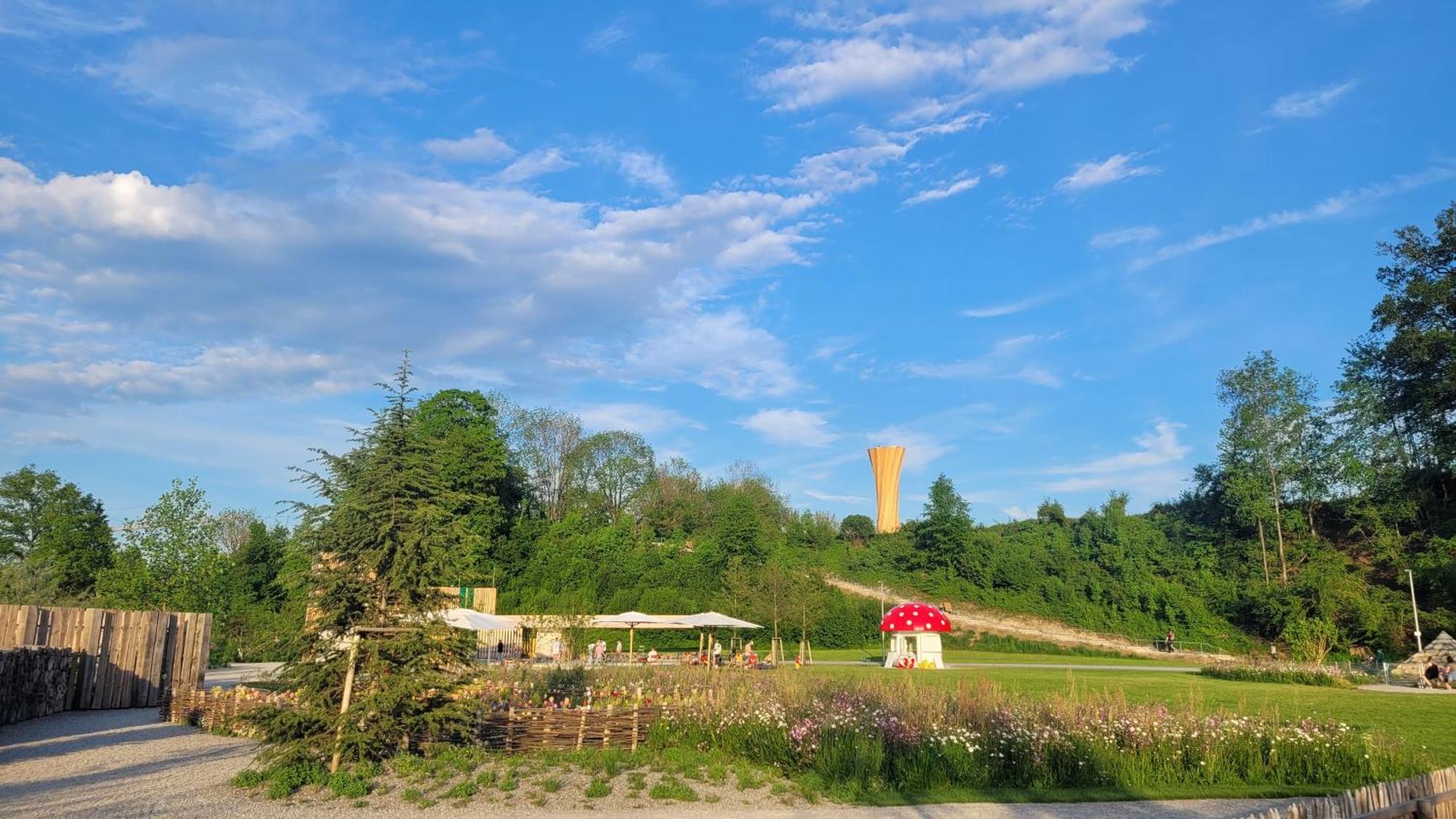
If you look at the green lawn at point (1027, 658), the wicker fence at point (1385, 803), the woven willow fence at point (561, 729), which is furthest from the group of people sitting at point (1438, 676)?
the wicker fence at point (1385, 803)

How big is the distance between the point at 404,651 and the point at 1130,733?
10.3 m

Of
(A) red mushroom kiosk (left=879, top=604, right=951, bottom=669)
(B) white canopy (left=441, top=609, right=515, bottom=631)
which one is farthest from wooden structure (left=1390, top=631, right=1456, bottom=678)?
(B) white canopy (left=441, top=609, right=515, bottom=631)

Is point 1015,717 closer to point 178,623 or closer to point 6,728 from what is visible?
point 6,728

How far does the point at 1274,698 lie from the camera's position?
20.7 metres

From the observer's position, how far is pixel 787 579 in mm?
40219

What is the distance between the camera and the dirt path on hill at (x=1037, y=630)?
162 feet

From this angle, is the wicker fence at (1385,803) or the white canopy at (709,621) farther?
the white canopy at (709,621)

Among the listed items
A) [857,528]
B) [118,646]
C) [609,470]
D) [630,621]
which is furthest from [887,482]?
[118,646]

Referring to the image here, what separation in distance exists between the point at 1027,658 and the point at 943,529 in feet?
61.2

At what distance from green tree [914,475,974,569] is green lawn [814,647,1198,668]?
539 inches

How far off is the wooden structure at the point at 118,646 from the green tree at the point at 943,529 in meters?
49.9

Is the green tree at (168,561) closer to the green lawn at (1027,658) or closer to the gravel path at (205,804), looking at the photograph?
the gravel path at (205,804)

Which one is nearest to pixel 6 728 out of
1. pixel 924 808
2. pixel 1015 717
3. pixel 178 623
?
pixel 178 623

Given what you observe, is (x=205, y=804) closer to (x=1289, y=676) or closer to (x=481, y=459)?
(x=1289, y=676)
